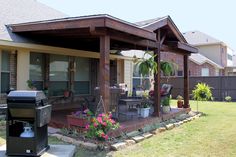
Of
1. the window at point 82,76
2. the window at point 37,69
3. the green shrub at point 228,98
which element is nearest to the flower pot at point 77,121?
the window at point 37,69

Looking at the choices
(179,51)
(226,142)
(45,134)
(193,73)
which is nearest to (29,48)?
(45,134)

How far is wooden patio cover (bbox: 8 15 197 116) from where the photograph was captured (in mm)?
6332

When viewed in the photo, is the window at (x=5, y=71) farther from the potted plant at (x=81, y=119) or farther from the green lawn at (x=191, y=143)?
the green lawn at (x=191, y=143)

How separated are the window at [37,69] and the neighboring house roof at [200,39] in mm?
23323

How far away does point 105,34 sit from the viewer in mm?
6371

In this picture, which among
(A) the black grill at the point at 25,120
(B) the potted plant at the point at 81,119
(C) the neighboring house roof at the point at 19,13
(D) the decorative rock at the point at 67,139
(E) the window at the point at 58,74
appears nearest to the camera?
(A) the black grill at the point at 25,120

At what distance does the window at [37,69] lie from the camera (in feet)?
33.7

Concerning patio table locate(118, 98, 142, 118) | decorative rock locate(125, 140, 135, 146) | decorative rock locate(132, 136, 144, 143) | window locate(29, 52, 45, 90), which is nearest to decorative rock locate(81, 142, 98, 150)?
decorative rock locate(125, 140, 135, 146)

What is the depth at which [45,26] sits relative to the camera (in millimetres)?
7707

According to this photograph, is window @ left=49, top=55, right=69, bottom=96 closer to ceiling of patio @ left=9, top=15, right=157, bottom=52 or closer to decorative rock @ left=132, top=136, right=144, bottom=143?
ceiling of patio @ left=9, top=15, right=157, bottom=52

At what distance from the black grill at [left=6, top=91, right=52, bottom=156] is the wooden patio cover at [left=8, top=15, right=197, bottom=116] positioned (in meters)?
1.95

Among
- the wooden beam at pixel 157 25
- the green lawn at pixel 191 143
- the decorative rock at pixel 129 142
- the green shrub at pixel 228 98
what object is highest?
the wooden beam at pixel 157 25

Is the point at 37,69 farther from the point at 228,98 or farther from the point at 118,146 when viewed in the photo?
the point at 228,98

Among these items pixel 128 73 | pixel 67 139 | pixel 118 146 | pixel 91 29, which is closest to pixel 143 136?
pixel 118 146
